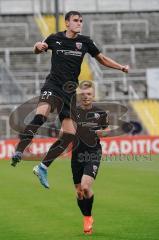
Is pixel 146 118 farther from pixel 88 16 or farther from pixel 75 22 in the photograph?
pixel 75 22

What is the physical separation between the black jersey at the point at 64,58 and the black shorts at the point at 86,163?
119 centimetres

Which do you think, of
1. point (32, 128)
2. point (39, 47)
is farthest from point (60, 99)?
point (39, 47)

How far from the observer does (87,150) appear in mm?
12477

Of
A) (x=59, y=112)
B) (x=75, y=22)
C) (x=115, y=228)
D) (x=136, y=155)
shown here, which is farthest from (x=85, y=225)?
(x=136, y=155)

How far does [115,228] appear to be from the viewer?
42.9ft

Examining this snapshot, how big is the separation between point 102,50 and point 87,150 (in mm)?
29680

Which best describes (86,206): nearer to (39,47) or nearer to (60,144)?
(60,144)

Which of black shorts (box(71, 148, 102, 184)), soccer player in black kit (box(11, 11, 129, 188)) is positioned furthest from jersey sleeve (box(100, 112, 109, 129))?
soccer player in black kit (box(11, 11, 129, 188))

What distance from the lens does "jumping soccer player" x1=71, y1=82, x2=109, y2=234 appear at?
40.6 ft

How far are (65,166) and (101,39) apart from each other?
59.7 ft

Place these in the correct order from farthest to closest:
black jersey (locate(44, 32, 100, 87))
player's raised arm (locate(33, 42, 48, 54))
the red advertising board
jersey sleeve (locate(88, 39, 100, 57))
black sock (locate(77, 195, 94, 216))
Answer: the red advertising board < black sock (locate(77, 195, 94, 216)) < jersey sleeve (locate(88, 39, 100, 57)) < black jersey (locate(44, 32, 100, 87)) < player's raised arm (locate(33, 42, 48, 54))

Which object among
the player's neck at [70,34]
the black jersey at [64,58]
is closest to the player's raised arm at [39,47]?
the black jersey at [64,58]

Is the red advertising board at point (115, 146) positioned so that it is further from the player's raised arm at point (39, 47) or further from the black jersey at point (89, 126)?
the player's raised arm at point (39, 47)

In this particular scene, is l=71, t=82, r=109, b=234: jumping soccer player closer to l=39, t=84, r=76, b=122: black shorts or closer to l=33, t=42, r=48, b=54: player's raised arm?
l=39, t=84, r=76, b=122: black shorts
